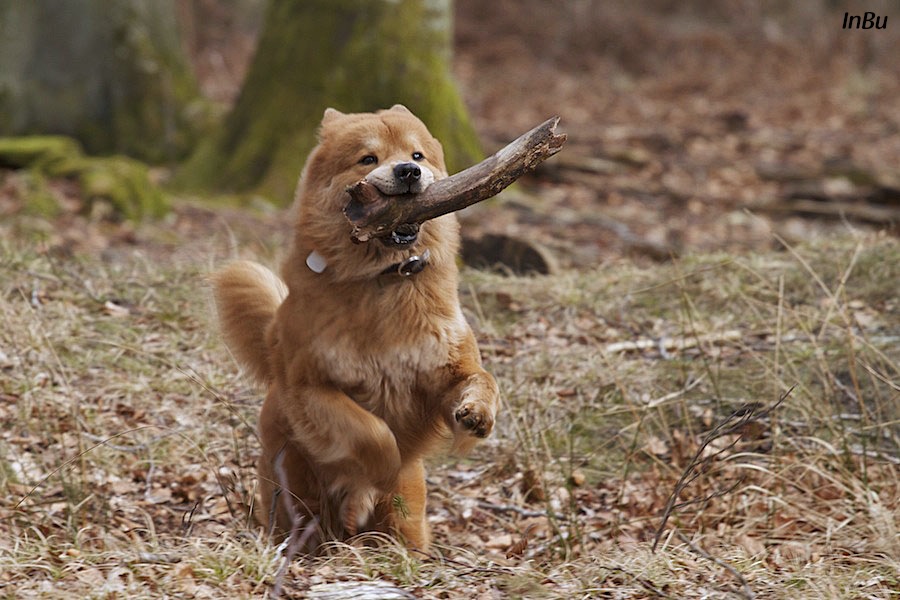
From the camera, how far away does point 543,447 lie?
215 inches

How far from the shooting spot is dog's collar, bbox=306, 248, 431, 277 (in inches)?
157

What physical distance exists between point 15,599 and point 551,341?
12.9ft

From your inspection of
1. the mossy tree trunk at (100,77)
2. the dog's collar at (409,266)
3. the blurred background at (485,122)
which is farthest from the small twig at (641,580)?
the mossy tree trunk at (100,77)

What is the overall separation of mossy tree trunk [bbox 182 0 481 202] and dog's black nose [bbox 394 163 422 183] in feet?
19.1

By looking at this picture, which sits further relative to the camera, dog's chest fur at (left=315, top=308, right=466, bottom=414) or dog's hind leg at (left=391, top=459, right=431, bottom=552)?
dog's hind leg at (left=391, top=459, right=431, bottom=552)

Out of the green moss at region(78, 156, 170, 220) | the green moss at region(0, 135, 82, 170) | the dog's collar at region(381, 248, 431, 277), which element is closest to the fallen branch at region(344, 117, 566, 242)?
the dog's collar at region(381, 248, 431, 277)

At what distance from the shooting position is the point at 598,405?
19.1 feet

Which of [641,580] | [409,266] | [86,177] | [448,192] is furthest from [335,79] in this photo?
[641,580]

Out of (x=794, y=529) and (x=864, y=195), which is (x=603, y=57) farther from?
(x=794, y=529)

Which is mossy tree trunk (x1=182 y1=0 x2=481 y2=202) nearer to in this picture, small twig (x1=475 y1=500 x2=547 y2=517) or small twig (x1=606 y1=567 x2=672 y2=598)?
small twig (x1=475 y1=500 x2=547 y2=517)

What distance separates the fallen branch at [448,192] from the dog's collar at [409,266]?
Answer: 162mm

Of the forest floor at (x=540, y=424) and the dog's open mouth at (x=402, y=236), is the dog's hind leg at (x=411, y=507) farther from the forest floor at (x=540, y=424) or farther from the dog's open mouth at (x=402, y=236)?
the dog's open mouth at (x=402, y=236)

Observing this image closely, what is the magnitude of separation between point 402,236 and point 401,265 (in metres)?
0.12

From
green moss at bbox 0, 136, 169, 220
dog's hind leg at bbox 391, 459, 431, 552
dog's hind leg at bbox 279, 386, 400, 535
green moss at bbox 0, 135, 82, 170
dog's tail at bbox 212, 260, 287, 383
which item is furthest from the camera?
green moss at bbox 0, 135, 82, 170
